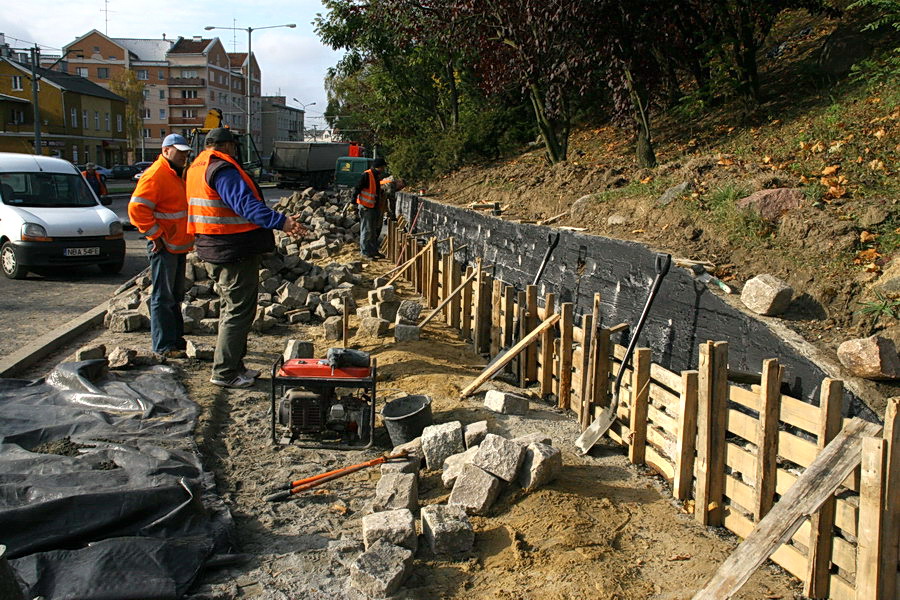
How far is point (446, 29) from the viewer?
47.9 ft

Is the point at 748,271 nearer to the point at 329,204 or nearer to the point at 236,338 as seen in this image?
the point at 236,338

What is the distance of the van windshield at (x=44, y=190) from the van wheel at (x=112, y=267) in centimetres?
111

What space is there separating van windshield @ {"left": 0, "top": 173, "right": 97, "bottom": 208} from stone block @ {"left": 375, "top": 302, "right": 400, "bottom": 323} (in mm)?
6821

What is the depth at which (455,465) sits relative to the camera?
4805mm

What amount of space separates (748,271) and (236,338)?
420cm

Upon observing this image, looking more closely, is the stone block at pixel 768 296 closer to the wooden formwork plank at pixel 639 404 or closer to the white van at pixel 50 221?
the wooden formwork plank at pixel 639 404

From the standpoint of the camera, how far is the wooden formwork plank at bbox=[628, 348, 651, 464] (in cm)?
499

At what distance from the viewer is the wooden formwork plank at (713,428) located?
418 centimetres

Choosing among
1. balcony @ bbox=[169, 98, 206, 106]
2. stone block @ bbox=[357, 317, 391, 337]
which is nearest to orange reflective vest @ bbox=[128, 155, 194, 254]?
stone block @ bbox=[357, 317, 391, 337]

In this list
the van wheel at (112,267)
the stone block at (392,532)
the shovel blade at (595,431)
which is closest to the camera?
the stone block at (392,532)

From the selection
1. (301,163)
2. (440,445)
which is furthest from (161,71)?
(440,445)

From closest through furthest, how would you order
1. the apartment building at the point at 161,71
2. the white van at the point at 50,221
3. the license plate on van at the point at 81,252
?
the white van at the point at 50,221
the license plate on van at the point at 81,252
the apartment building at the point at 161,71

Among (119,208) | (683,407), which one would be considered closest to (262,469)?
(683,407)

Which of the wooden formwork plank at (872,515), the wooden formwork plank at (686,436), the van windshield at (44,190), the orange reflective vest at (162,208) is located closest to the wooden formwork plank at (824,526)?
the wooden formwork plank at (872,515)
